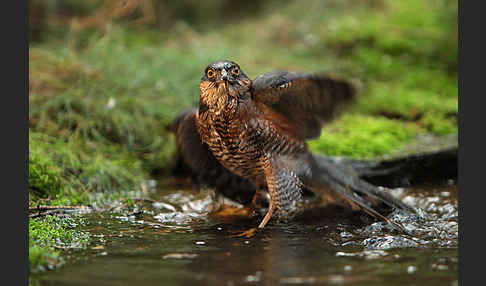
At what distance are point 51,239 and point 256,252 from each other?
134 cm

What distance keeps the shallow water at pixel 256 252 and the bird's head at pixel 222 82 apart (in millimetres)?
1022

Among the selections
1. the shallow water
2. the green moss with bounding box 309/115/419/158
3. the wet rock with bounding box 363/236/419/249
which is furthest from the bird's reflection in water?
the green moss with bounding box 309/115/419/158

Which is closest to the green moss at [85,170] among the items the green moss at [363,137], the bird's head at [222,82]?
the bird's head at [222,82]

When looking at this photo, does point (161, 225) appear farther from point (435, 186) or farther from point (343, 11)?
point (343, 11)

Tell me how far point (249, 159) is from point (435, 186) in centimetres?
211

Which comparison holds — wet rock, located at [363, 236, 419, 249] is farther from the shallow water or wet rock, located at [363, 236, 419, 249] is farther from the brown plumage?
the brown plumage

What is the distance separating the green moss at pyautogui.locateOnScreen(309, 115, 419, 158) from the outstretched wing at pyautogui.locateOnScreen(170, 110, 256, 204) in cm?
110

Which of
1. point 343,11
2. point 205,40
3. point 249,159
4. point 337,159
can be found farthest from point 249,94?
point 343,11

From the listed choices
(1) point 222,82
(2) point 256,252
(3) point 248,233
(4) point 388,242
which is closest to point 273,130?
(1) point 222,82

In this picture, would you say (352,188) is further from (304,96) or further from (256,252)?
(256,252)

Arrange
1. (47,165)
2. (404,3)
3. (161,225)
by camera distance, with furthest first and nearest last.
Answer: (404,3) < (47,165) < (161,225)

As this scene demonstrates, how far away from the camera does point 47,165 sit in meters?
4.56

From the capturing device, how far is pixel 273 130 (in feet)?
13.4

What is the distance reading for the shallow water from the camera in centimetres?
271
